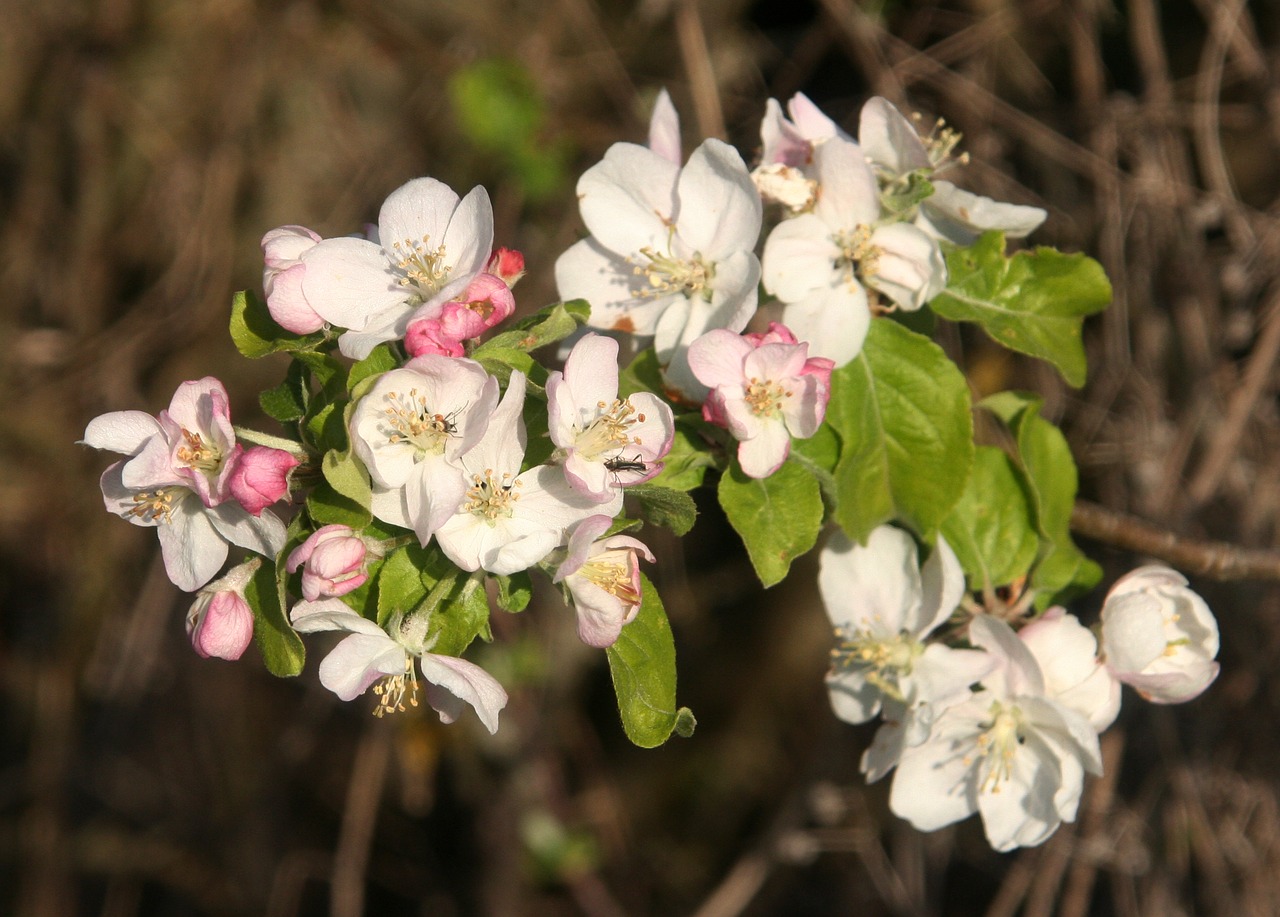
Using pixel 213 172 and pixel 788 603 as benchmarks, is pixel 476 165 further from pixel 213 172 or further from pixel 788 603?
pixel 788 603

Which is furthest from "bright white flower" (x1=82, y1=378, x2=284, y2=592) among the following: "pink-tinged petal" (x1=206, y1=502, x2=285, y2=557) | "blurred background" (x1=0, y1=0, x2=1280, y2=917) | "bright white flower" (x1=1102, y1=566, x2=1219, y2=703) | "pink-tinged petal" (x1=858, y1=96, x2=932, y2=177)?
"blurred background" (x1=0, y1=0, x2=1280, y2=917)

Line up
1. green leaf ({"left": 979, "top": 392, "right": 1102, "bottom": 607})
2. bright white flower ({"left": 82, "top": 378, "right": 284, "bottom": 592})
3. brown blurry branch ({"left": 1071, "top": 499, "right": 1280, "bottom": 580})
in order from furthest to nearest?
1. brown blurry branch ({"left": 1071, "top": 499, "right": 1280, "bottom": 580})
2. green leaf ({"left": 979, "top": 392, "right": 1102, "bottom": 607})
3. bright white flower ({"left": 82, "top": 378, "right": 284, "bottom": 592})

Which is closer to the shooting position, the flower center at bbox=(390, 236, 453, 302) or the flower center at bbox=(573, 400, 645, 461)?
the flower center at bbox=(573, 400, 645, 461)

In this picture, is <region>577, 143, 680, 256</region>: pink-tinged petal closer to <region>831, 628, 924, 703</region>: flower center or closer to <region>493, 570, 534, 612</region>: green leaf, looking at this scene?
<region>493, 570, 534, 612</region>: green leaf

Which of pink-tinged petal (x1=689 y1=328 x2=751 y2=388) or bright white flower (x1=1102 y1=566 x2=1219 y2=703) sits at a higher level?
pink-tinged petal (x1=689 y1=328 x2=751 y2=388)

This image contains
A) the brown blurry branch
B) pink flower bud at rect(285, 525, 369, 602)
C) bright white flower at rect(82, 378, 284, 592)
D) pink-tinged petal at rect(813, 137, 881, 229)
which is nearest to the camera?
pink flower bud at rect(285, 525, 369, 602)

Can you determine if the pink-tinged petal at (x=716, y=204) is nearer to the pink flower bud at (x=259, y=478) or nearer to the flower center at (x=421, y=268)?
the flower center at (x=421, y=268)

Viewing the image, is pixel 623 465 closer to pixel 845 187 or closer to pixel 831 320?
pixel 831 320
